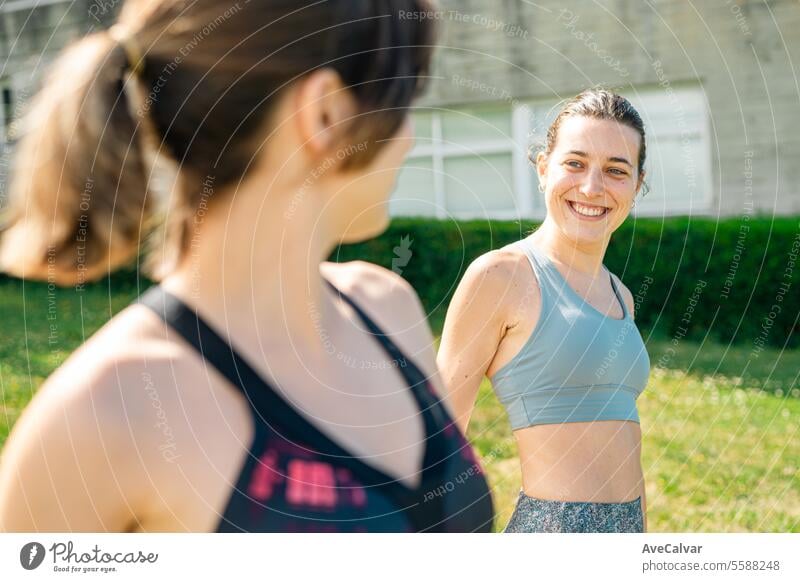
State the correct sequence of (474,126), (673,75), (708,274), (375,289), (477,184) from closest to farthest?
(375,289), (477,184), (474,126), (708,274), (673,75)

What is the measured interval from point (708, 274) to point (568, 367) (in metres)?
2.88

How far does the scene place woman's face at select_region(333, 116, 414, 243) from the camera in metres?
0.79

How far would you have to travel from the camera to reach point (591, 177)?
4.17 feet

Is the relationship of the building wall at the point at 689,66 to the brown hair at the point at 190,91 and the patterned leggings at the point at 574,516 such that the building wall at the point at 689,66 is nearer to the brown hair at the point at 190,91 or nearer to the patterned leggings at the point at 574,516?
the patterned leggings at the point at 574,516

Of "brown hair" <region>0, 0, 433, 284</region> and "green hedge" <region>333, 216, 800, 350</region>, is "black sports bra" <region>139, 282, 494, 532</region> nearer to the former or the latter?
"brown hair" <region>0, 0, 433, 284</region>

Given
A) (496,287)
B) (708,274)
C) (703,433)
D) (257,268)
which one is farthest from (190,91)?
(708,274)

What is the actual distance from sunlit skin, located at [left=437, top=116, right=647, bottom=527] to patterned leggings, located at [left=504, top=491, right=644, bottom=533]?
12 mm

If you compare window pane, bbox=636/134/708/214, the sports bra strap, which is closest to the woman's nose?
the sports bra strap

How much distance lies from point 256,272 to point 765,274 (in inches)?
137

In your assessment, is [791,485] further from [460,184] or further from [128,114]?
[128,114]

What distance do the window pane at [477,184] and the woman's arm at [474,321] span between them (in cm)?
123

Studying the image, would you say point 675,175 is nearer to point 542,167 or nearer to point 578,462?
point 542,167

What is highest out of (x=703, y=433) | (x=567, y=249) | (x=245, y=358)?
(x=567, y=249)
